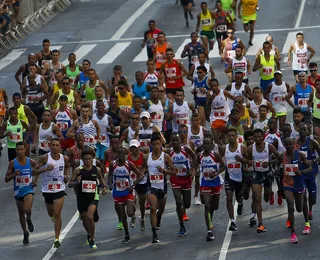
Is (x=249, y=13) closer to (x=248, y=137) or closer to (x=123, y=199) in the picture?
(x=248, y=137)

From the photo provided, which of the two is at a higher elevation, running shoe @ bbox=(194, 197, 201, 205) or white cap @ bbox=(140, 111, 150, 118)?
white cap @ bbox=(140, 111, 150, 118)

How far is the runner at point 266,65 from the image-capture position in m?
29.5

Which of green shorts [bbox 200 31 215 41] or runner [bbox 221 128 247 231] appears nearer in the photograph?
runner [bbox 221 128 247 231]

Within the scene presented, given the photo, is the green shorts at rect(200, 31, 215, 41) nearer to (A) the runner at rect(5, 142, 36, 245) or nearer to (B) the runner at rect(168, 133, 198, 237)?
(B) the runner at rect(168, 133, 198, 237)

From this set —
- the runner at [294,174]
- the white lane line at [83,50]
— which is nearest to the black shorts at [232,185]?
the runner at [294,174]

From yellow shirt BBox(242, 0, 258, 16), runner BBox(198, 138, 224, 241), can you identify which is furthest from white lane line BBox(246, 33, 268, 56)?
runner BBox(198, 138, 224, 241)

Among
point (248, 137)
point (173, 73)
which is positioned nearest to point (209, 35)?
point (173, 73)

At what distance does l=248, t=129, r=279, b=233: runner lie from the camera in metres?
22.0

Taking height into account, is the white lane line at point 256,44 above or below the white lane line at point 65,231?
below

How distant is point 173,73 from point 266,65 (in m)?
2.29

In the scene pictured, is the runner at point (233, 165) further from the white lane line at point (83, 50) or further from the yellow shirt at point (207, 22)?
the white lane line at point (83, 50)

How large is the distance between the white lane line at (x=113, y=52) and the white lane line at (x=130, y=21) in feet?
4.66

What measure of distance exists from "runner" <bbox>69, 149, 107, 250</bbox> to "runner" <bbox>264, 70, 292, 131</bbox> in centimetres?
694

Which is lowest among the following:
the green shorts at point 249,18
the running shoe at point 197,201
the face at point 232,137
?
the green shorts at point 249,18
